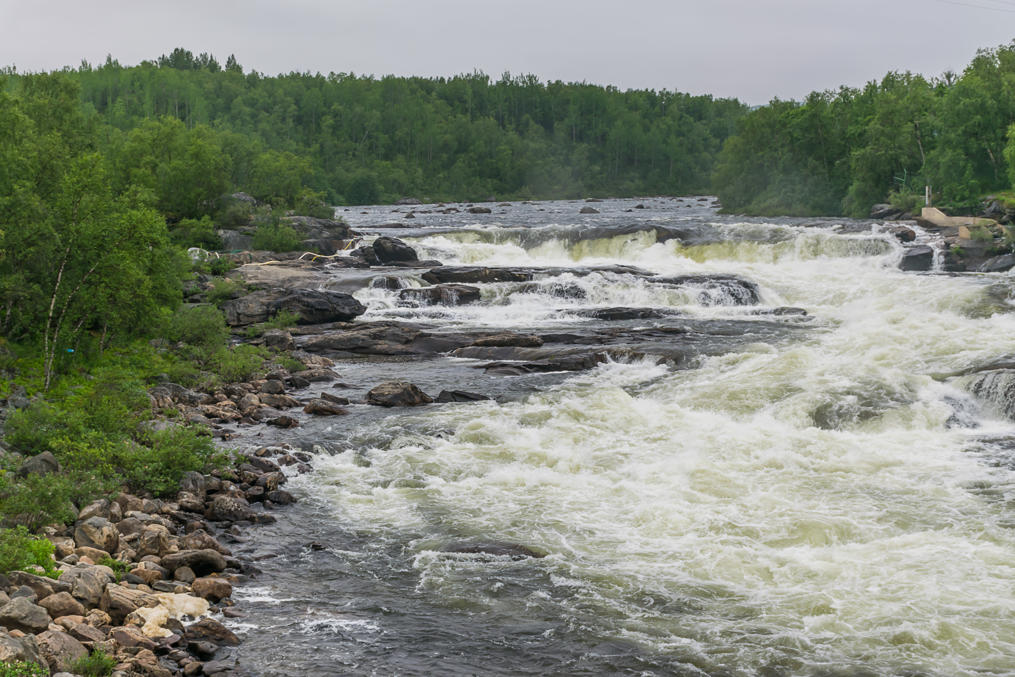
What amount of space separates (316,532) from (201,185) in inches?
1552

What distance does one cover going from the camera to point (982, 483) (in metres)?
15.0

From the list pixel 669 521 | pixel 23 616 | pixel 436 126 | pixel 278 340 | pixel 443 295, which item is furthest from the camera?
pixel 436 126

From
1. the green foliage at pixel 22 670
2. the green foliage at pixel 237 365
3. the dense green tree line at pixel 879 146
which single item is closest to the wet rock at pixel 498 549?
the green foliage at pixel 22 670

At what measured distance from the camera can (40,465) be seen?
519 inches

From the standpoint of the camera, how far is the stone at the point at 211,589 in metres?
10.8

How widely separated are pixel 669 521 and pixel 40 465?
9.34 meters

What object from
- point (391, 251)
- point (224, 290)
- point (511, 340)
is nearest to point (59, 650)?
point (511, 340)

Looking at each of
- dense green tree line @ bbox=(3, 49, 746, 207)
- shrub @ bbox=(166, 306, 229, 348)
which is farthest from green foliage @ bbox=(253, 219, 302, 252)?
dense green tree line @ bbox=(3, 49, 746, 207)

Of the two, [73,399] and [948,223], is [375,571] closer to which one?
[73,399]

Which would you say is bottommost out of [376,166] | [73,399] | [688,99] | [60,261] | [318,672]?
[318,672]

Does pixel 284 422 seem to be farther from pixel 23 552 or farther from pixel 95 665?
pixel 95 665

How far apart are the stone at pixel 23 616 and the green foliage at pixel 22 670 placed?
0.89m

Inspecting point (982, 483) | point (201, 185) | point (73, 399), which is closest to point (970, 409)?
point (982, 483)

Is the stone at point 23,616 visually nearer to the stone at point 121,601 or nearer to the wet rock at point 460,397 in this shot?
the stone at point 121,601
